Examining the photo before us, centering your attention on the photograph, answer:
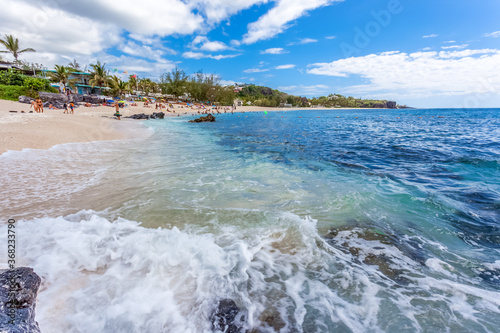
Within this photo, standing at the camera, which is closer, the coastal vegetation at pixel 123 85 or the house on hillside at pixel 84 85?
the coastal vegetation at pixel 123 85

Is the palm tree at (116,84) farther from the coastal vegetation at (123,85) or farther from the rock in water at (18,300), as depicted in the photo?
the rock in water at (18,300)

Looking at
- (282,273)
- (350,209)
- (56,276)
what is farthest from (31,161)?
(350,209)

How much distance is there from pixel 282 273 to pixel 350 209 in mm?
3076

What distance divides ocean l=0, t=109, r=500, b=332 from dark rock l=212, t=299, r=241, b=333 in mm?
68

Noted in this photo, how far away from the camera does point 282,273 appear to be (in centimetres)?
339

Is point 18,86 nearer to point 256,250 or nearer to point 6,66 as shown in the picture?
point 6,66

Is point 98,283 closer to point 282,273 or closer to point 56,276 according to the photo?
point 56,276

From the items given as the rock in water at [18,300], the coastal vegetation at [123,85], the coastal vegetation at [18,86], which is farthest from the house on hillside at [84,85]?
the rock in water at [18,300]

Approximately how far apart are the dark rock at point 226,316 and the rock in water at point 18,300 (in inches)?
66.8

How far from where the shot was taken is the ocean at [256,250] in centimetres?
266

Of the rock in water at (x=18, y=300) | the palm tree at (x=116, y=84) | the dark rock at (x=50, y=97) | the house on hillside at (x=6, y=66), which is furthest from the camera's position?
the palm tree at (x=116, y=84)

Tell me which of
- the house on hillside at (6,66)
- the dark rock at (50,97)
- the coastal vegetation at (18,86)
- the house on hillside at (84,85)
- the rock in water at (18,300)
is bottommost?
the rock in water at (18,300)

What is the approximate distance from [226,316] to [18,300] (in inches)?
83.8

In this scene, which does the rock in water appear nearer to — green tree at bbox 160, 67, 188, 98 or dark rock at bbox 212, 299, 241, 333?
dark rock at bbox 212, 299, 241, 333
